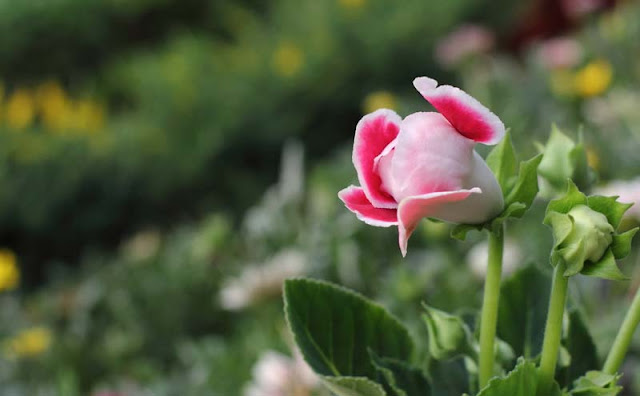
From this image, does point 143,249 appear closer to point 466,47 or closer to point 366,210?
point 466,47

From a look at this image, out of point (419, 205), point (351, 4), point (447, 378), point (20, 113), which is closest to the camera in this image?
point (419, 205)

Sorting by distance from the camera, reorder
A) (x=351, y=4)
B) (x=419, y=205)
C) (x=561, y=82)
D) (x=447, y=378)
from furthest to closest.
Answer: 1. (x=351, y=4)
2. (x=561, y=82)
3. (x=447, y=378)
4. (x=419, y=205)

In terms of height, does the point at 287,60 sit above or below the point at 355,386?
above

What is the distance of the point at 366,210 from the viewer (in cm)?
34

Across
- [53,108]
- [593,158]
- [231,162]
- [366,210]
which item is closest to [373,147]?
[366,210]

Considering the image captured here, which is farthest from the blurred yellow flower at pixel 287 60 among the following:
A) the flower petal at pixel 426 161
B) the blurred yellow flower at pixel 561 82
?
the flower petal at pixel 426 161

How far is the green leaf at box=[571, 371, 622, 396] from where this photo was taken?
14.3 inches

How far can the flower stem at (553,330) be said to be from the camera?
0.35 m

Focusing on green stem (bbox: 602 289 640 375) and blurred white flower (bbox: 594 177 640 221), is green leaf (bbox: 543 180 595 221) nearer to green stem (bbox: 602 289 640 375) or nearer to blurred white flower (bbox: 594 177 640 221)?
green stem (bbox: 602 289 640 375)

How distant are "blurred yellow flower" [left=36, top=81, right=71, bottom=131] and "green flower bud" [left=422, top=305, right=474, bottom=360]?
6.88ft

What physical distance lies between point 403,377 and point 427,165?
5.0 inches

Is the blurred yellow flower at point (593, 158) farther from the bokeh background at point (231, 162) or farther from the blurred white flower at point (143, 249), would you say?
the blurred white flower at point (143, 249)

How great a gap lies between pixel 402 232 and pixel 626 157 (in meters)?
1.12

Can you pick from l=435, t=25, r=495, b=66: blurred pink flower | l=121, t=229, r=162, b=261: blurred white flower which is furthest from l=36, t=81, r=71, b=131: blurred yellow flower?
l=435, t=25, r=495, b=66: blurred pink flower
